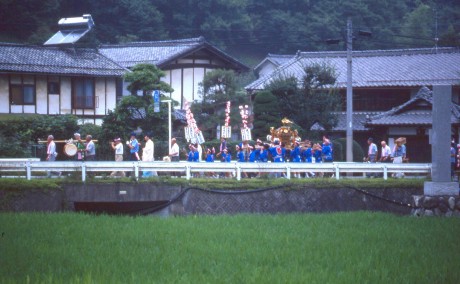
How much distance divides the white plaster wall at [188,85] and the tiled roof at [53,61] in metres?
5.13

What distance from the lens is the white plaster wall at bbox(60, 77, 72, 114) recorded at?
120 feet

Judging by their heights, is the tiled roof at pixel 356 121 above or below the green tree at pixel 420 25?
below

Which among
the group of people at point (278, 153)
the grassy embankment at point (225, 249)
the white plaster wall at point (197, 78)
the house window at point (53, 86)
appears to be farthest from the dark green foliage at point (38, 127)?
the grassy embankment at point (225, 249)

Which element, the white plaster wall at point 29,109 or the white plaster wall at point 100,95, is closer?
the white plaster wall at point 29,109

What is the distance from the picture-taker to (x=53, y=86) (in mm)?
36250

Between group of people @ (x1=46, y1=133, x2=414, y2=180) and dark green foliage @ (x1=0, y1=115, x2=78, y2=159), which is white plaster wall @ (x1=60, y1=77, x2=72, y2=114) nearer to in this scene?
dark green foliage @ (x1=0, y1=115, x2=78, y2=159)

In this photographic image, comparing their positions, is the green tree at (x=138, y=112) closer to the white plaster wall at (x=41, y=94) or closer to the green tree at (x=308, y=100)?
the white plaster wall at (x=41, y=94)

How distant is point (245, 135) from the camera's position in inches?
1118

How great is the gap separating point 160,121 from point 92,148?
9.26 meters

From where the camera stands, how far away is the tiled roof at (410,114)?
35.0m

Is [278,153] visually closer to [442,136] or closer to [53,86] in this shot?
[442,136]

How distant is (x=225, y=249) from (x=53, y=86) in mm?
26348

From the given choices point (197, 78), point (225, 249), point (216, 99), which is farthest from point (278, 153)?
point (197, 78)

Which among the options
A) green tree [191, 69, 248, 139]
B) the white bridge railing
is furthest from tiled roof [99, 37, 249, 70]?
the white bridge railing
